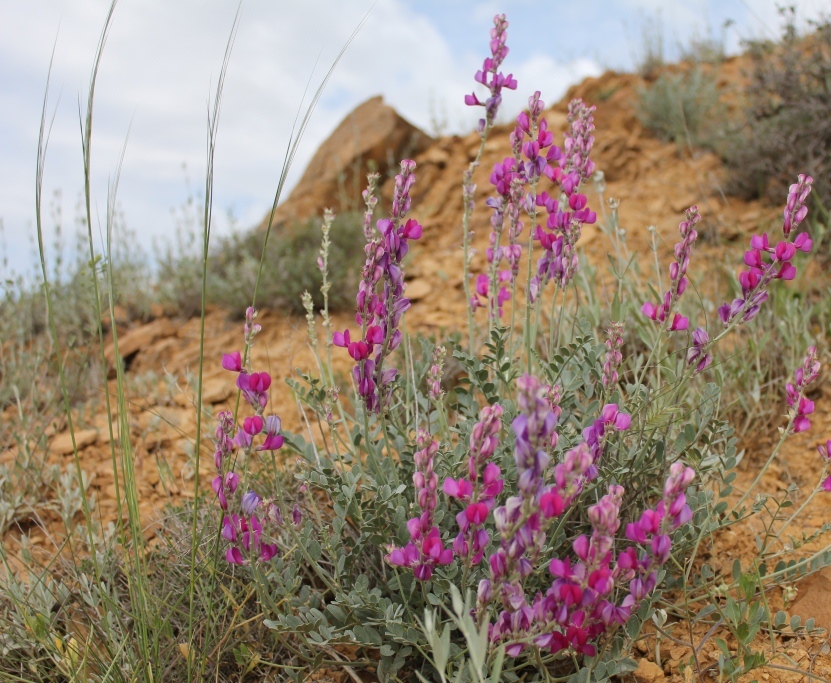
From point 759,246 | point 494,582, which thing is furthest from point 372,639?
point 759,246

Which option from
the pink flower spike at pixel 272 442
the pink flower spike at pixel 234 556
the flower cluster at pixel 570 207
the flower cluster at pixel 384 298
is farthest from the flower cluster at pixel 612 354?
the pink flower spike at pixel 234 556

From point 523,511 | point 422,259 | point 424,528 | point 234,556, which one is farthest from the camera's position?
point 422,259

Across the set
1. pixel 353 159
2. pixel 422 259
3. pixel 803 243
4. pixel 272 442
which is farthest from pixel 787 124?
pixel 272 442

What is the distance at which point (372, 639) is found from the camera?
1.81 meters

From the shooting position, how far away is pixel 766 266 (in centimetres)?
193

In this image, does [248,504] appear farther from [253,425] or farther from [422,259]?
[422,259]

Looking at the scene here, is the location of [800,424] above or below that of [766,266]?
below

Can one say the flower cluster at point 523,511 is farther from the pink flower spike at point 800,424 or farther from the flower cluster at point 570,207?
the pink flower spike at point 800,424

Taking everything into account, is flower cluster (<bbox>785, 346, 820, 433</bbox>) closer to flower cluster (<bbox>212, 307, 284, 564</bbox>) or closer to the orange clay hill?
the orange clay hill

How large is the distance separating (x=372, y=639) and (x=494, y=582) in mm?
562

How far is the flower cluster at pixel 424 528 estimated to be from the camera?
1.48 metres

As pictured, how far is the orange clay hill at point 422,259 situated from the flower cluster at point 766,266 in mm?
714

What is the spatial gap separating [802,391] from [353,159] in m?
5.70

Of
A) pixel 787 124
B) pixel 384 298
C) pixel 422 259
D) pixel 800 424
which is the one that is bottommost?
pixel 800 424
